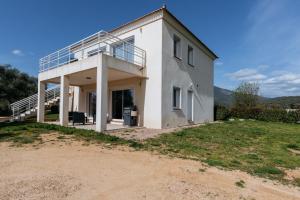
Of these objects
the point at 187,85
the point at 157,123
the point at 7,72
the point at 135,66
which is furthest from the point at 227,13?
the point at 7,72

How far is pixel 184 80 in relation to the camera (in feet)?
52.9

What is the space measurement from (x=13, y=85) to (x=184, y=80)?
28.8 m

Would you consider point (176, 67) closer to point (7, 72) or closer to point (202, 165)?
point (202, 165)

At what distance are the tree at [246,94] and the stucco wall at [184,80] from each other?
60.2 feet

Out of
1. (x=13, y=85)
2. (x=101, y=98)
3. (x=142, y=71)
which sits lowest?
(x=101, y=98)

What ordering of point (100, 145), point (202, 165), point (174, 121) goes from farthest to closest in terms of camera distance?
point (174, 121) < point (100, 145) < point (202, 165)

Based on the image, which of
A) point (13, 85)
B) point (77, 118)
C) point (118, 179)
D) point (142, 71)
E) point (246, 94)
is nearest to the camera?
point (118, 179)

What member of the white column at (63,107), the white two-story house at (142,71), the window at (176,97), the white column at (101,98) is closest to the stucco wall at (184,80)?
the white two-story house at (142,71)

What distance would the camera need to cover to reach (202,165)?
235 inches

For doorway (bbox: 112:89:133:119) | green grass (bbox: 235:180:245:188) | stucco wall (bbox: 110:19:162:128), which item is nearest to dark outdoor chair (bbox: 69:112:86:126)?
doorway (bbox: 112:89:133:119)

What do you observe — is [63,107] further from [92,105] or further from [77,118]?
[92,105]

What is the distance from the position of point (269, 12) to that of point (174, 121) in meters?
9.33

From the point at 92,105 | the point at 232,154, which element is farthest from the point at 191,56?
the point at 232,154

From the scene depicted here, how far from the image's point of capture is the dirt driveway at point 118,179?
3975mm
